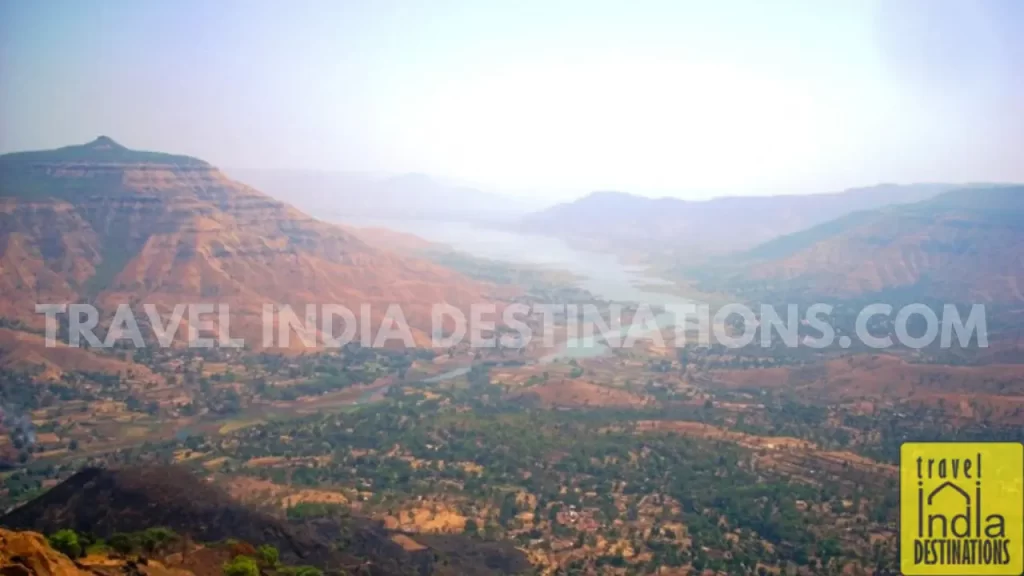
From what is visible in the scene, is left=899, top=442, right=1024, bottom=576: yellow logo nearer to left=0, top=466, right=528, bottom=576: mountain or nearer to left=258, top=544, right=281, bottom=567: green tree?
left=0, top=466, right=528, bottom=576: mountain

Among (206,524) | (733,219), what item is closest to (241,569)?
(206,524)

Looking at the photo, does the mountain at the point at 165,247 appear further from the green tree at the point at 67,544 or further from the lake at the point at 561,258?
the green tree at the point at 67,544

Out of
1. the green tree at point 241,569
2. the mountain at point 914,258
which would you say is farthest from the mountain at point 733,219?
the green tree at point 241,569

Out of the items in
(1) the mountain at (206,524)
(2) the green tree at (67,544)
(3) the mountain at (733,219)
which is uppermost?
(3) the mountain at (733,219)

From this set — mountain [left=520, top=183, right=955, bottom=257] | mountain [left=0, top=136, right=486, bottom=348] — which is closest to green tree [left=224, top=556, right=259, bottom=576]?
mountain [left=0, top=136, right=486, bottom=348]

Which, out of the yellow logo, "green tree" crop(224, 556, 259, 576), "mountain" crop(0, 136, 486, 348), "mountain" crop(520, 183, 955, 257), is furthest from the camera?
"mountain" crop(520, 183, 955, 257)

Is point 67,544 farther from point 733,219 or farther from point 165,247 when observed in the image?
point 733,219
